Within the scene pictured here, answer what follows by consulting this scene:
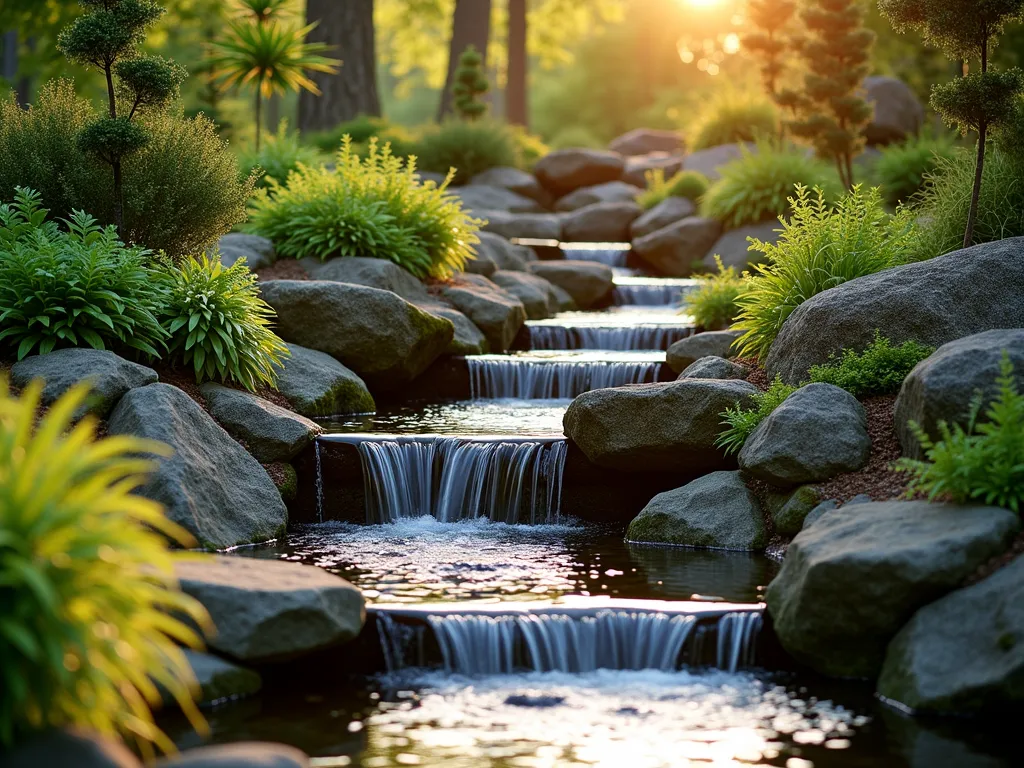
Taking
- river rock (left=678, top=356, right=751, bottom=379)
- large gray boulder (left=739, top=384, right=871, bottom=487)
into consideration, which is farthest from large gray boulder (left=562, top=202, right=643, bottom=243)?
large gray boulder (left=739, top=384, right=871, bottom=487)

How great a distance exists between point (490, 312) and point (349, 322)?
2630 millimetres

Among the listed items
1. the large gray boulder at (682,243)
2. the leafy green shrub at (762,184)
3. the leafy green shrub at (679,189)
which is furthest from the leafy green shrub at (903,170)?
the leafy green shrub at (679,189)

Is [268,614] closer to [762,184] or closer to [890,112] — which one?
[762,184]

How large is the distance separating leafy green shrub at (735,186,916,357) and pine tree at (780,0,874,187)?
23.9ft

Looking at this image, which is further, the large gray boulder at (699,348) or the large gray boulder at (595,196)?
the large gray boulder at (595,196)

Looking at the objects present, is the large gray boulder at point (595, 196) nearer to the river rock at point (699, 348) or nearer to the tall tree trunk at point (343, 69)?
the tall tree trunk at point (343, 69)

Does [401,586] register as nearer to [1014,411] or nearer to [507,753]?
[507,753]

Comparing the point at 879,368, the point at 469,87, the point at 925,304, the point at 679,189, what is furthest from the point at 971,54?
the point at 469,87

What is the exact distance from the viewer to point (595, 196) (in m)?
24.8

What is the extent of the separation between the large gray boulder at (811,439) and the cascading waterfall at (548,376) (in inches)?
152

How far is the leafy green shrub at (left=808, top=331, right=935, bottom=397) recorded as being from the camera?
30.1 ft

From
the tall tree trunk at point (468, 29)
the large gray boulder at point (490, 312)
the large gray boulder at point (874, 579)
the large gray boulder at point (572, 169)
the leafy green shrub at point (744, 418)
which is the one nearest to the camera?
the large gray boulder at point (874, 579)

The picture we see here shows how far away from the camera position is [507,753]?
568cm

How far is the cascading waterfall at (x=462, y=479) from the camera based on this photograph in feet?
31.9
